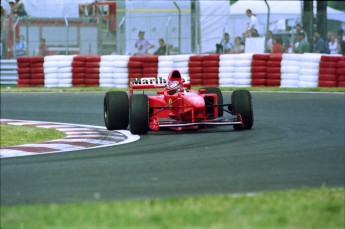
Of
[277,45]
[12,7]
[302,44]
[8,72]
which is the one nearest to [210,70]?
[277,45]

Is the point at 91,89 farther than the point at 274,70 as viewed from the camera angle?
Yes

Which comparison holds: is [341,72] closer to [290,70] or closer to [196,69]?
[290,70]

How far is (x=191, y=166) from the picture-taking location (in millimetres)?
A: 9000

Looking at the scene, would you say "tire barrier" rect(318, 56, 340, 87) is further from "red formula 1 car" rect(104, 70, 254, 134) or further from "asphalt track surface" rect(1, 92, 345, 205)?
"red formula 1 car" rect(104, 70, 254, 134)

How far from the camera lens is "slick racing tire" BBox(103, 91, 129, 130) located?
13367 mm

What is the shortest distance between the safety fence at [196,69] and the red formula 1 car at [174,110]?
6906 millimetres

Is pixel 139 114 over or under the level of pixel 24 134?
over

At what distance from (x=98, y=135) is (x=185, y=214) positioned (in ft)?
21.0

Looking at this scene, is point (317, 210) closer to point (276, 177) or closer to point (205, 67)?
point (276, 177)

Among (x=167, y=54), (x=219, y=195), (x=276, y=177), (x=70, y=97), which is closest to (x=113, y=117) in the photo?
(x=276, y=177)

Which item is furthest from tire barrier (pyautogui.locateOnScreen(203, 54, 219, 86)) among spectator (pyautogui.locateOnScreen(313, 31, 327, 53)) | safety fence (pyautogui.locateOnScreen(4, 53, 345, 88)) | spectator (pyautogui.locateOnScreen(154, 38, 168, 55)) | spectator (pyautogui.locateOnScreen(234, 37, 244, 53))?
spectator (pyautogui.locateOnScreen(313, 31, 327, 53))

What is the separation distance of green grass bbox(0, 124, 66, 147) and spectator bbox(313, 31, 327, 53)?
10792 mm

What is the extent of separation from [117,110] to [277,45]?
36.3ft

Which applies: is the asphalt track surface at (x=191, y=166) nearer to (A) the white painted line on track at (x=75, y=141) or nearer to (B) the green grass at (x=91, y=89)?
(A) the white painted line on track at (x=75, y=141)
